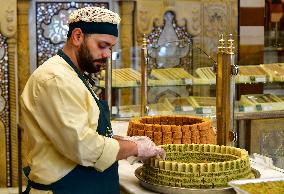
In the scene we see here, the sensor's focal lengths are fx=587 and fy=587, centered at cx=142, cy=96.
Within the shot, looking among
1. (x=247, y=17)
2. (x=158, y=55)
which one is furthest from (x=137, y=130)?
(x=247, y=17)

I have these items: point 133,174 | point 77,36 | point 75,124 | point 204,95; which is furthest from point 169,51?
point 75,124

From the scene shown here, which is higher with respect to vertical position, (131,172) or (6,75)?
(6,75)

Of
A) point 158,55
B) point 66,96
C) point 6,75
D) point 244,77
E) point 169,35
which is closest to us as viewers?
point 66,96

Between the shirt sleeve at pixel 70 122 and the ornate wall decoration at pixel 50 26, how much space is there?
4.01 metres

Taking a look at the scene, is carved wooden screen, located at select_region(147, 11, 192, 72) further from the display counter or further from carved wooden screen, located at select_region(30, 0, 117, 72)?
the display counter

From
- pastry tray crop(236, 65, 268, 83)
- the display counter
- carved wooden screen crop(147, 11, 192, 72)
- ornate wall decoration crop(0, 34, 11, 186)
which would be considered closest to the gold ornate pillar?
ornate wall decoration crop(0, 34, 11, 186)

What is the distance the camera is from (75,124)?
2.35 m

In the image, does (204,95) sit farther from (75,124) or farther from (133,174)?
(75,124)

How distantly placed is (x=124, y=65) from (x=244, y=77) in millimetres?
1118

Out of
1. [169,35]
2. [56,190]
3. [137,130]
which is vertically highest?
[169,35]

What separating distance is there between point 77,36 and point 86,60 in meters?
0.11

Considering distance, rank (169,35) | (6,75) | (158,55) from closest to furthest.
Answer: (158,55) → (6,75) → (169,35)

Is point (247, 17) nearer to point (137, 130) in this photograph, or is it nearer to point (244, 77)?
point (244, 77)

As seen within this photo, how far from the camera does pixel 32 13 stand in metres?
6.29
